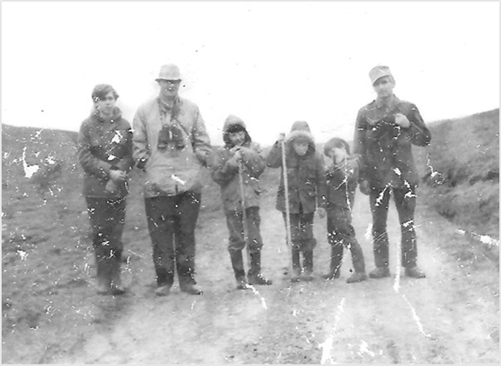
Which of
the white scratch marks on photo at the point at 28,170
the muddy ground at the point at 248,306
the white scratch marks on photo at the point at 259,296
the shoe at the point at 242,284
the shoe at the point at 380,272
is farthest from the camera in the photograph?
the white scratch marks on photo at the point at 28,170

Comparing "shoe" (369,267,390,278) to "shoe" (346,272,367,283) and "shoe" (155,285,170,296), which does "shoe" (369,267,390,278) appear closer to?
"shoe" (346,272,367,283)

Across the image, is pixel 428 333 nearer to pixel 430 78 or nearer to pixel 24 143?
pixel 430 78

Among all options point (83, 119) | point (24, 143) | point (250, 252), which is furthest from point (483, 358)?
point (24, 143)

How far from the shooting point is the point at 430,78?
5.16 meters

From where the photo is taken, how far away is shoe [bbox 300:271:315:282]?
5.09 metres

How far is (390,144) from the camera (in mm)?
5105

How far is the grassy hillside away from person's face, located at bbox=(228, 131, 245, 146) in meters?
Result: 1.38

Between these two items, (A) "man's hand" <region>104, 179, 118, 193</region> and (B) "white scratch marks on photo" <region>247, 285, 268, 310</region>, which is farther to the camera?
(A) "man's hand" <region>104, 179, 118, 193</region>

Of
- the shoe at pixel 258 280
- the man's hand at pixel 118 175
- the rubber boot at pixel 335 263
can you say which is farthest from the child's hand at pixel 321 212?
the man's hand at pixel 118 175

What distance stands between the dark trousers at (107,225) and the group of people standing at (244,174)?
7 cm

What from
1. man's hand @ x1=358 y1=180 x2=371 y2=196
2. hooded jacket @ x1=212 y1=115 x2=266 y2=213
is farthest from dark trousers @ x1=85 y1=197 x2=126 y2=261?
man's hand @ x1=358 y1=180 x2=371 y2=196

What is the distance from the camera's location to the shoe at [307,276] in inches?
201

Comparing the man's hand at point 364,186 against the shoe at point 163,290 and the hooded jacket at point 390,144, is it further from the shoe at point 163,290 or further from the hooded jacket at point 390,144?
the shoe at point 163,290

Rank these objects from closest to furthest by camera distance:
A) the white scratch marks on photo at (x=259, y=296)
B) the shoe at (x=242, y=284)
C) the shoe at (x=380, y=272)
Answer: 1. the white scratch marks on photo at (x=259, y=296)
2. the shoe at (x=380, y=272)
3. the shoe at (x=242, y=284)
